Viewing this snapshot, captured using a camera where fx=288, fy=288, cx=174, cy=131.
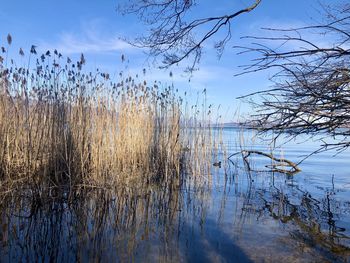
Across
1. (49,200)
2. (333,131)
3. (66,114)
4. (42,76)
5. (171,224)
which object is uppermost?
(42,76)

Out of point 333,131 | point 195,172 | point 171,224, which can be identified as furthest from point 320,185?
point 171,224

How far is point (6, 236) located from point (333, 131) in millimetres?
3192

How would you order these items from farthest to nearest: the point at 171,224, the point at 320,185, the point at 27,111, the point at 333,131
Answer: the point at 320,185, the point at 27,111, the point at 171,224, the point at 333,131

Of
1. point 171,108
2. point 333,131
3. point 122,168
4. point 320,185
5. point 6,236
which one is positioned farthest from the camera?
point 171,108

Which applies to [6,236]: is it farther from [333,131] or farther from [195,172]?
[195,172]

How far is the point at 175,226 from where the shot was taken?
304 centimetres

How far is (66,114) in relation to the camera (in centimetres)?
396

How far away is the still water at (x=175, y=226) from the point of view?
7.61 feet

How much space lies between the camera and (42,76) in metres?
3.71

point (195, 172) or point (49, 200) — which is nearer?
point (49, 200)

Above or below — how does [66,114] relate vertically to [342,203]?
above

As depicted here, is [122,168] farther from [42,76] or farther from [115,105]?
[42,76]

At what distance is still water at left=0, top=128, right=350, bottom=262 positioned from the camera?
2320 millimetres

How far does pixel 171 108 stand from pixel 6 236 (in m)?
3.88
